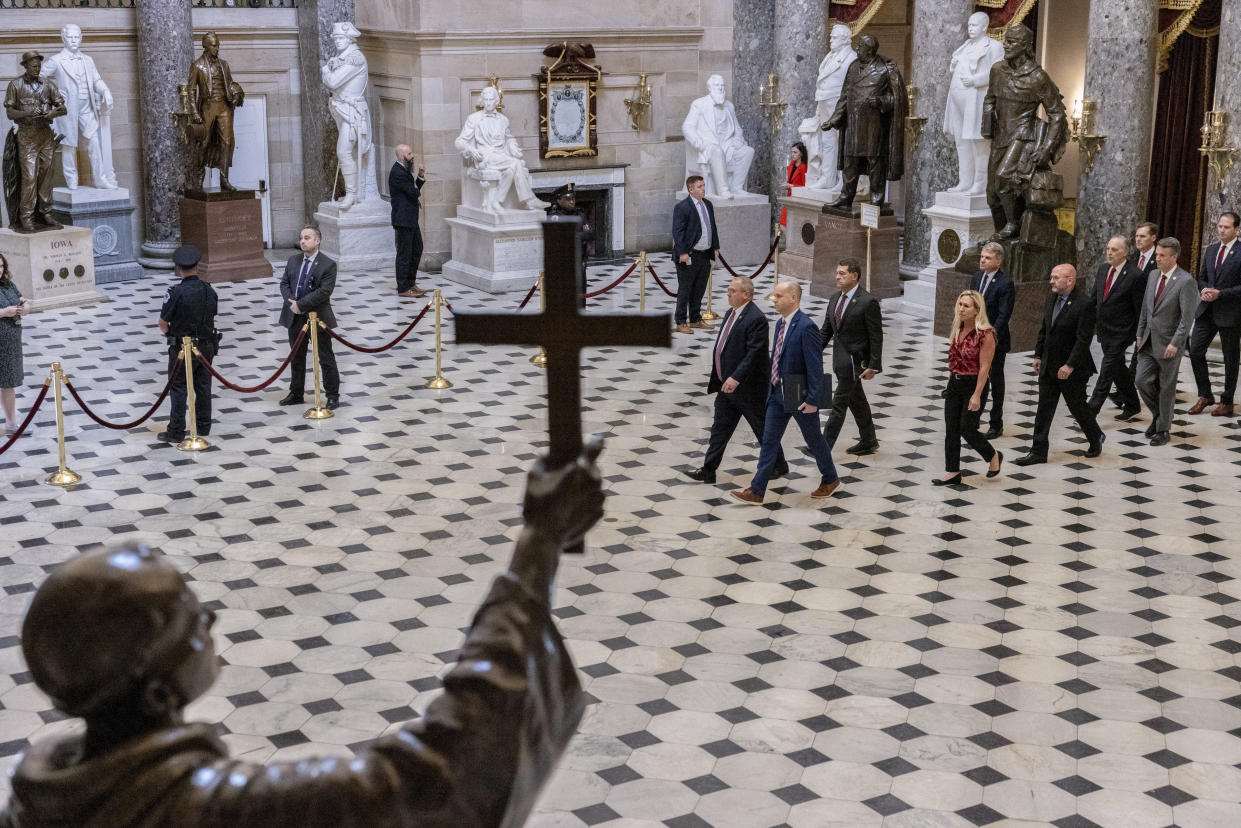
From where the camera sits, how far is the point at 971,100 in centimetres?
1555

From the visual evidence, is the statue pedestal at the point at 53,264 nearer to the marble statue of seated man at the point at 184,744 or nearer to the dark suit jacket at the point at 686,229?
the dark suit jacket at the point at 686,229

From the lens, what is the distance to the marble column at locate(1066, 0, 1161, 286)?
14.6 meters

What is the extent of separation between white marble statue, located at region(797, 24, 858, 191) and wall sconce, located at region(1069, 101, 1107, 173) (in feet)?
9.74

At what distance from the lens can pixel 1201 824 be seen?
19.7 feet

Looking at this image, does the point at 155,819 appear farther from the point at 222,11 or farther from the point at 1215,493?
the point at 222,11

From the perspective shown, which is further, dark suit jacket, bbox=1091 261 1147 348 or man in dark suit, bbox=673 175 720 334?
man in dark suit, bbox=673 175 720 334

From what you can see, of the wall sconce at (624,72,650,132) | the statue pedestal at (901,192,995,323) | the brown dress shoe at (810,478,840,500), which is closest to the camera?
the brown dress shoe at (810,478,840,500)

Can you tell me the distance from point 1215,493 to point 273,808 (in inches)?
376

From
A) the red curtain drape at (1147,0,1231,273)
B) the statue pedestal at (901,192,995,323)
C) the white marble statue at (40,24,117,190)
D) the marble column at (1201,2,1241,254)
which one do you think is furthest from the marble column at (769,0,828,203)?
the white marble statue at (40,24,117,190)

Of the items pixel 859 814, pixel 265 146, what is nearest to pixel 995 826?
pixel 859 814

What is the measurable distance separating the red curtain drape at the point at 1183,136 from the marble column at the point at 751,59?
497cm

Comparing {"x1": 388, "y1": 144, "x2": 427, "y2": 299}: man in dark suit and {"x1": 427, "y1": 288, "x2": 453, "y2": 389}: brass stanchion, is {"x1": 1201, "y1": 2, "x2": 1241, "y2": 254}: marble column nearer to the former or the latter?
{"x1": 427, "y1": 288, "x2": 453, "y2": 389}: brass stanchion

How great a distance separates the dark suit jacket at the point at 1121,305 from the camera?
1125 centimetres

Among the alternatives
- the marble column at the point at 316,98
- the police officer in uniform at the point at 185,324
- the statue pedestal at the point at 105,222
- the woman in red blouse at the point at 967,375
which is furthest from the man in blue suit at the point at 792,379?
the marble column at the point at 316,98
